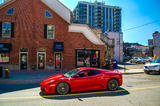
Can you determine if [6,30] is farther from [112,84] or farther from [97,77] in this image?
[112,84]

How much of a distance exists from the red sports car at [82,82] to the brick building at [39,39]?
10.1 metres

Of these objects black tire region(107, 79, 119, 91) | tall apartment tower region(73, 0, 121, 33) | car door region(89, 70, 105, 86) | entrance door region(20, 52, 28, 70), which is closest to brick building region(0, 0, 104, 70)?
entrance door region(20, 52, 28, 70)

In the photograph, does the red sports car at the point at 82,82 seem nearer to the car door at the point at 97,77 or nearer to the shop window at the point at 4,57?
the car door at the point at 97,77

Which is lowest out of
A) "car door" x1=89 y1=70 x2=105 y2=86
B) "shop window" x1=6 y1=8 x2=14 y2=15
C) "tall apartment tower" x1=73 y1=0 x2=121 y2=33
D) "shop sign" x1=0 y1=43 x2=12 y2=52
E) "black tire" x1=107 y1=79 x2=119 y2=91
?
"black tire" x1=107 y1=79 x2=119 y2=91

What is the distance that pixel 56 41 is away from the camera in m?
15.9

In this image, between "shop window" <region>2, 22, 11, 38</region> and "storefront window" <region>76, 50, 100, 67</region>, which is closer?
"shop window" <region>2, 22, 11, 38</region>

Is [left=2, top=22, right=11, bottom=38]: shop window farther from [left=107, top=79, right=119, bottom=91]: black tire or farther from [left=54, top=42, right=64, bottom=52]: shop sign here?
[left=107, top=79, right=119, bottom=91]: black tire

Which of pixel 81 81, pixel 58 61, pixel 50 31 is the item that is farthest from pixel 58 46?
pixel 81 81

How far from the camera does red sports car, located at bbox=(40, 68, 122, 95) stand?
5551 mm

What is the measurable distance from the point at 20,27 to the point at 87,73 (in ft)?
43.4

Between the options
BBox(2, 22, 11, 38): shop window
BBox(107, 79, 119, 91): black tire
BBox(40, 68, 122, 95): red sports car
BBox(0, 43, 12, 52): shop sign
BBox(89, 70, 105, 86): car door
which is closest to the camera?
BBox(40, 68, 122, 95): red sports car

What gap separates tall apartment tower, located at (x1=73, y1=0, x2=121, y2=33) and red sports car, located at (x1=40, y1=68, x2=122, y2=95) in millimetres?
69850

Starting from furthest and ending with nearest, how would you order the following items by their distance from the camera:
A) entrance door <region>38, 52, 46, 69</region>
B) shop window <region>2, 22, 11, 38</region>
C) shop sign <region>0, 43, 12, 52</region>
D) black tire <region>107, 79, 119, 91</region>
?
1. entrance door <region>38, 52, 46, 69</region>
2. shop window <region>2, 22, 11, 38</region>
3. shop sign <region>0, 43, 12, 52</region>
4. black tire <region>107, 79, 119, 91</region>

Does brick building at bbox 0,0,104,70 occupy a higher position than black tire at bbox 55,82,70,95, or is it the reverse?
brick building at bbox 0,0,104,70
